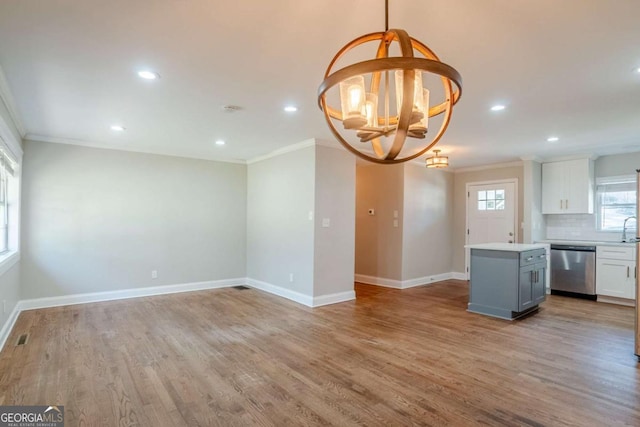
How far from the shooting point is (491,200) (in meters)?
6.93

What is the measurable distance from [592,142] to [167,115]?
579cm

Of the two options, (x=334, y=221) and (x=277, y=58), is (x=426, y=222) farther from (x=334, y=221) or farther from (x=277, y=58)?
(x=277, y=58)

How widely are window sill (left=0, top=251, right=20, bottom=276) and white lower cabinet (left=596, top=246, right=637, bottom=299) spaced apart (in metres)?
7.81

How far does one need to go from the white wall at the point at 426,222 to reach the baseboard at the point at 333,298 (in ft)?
4.78

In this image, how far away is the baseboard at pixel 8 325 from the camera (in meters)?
3.40

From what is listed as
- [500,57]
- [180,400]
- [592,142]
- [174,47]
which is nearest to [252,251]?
[180,400]

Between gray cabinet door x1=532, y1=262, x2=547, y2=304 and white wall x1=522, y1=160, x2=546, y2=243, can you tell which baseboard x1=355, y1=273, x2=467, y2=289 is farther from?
gray cabinet door x1=532, y1=262, x2=547, y2=304

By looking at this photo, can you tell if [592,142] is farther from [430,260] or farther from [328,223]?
[328,223]

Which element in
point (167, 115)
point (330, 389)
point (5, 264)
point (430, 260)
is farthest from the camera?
A: point (430, 260)

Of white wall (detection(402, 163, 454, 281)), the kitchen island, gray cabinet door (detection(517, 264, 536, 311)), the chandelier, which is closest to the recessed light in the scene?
the chandelier

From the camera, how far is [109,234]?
527 cm

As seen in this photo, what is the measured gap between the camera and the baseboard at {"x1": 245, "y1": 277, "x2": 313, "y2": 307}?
4.99 metres

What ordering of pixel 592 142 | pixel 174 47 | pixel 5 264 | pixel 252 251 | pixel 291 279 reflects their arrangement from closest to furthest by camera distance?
1. pixel 174 47
2. pixel 5 264
3. pixel 592 142
4. pixel 291 279
5. pixel 252 251

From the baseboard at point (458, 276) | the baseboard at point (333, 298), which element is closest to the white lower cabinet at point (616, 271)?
the baseboard at point (458, 276)
